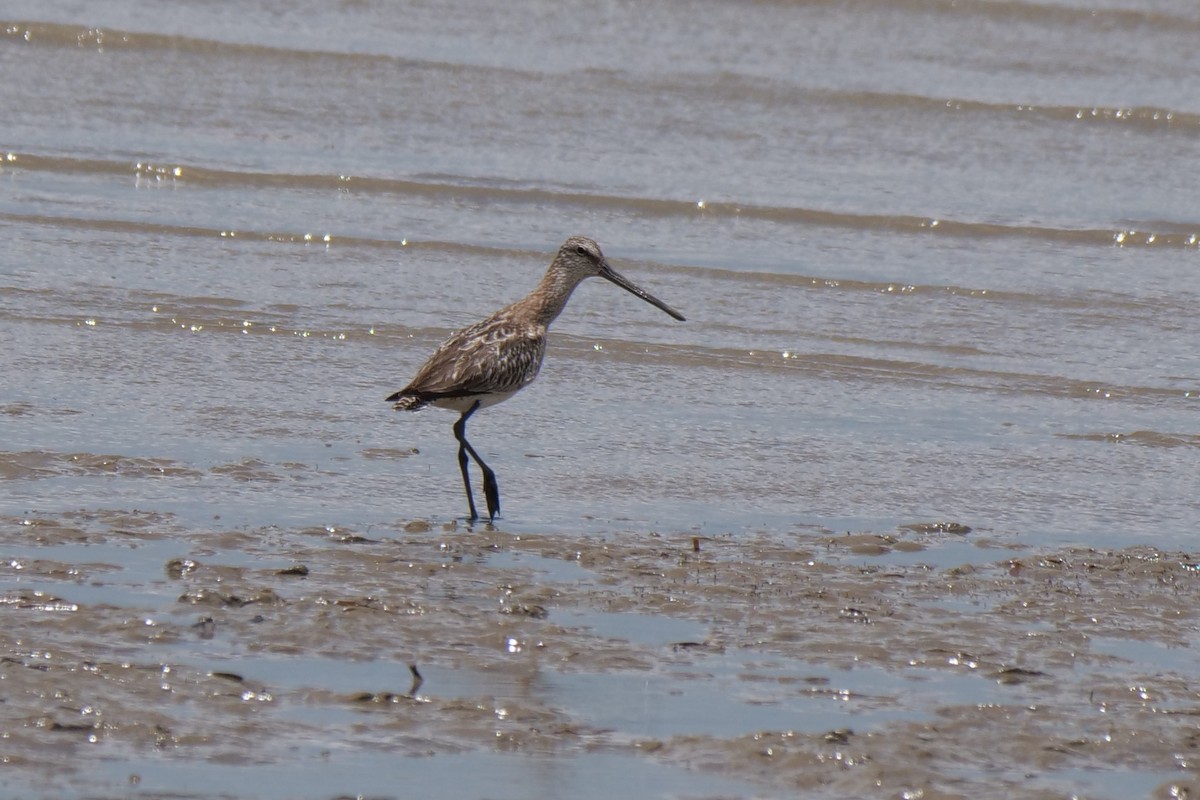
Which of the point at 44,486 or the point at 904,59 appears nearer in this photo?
the point at 44,486

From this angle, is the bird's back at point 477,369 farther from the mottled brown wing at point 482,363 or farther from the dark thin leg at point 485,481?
the dark thin leg at point 485,481

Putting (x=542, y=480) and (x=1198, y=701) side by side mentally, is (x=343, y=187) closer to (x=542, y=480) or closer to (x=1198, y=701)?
(x=542, y=480)

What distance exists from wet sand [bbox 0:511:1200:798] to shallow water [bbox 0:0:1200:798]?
0.02 metres

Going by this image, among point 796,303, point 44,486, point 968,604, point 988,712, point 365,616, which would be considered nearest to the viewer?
point 988,712

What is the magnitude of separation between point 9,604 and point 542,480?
2.40 meters

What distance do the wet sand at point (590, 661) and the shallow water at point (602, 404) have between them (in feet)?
0.06

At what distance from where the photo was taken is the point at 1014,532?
669 centimetres

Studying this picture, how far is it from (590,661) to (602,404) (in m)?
3.18

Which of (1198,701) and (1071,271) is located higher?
(1071,271)

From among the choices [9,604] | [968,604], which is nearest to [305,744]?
[9,604]

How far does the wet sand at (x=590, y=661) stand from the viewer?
4434mm

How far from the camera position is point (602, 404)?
26.9 ft

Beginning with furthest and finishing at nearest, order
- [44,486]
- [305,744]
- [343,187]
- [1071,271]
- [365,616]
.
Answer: [343,187]
[1071,271]
[44,486]
[365,616]
[305,744]

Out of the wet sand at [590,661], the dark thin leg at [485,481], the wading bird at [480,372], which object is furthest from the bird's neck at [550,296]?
the wet sand at [590,661]
